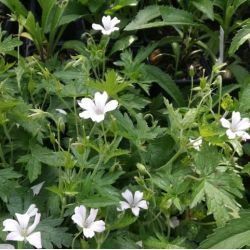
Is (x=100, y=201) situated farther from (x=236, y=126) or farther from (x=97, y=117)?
(x=236, y=126)

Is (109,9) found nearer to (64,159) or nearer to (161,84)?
(161,84)

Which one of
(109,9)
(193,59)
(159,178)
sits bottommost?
(159,178)

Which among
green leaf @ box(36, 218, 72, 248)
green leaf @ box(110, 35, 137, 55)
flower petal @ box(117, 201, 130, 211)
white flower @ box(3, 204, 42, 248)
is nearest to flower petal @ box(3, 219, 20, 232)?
white flower @ box(3, 204, 42, 248)

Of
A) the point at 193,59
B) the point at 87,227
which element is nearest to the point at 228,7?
the point at 193,59

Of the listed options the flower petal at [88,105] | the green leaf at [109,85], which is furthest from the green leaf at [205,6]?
the flower petal at [88,105]

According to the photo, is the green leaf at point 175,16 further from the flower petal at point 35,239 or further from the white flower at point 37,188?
the flower petal at point 35,239
